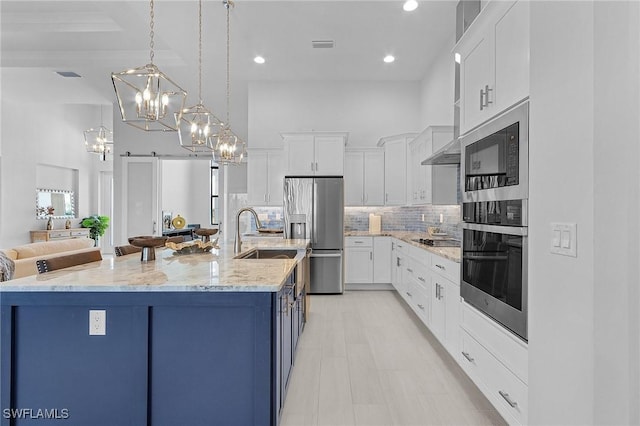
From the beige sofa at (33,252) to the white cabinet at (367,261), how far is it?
359 centimetres

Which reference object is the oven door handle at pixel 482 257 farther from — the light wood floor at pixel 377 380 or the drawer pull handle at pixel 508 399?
the light wood floor at pixel 377 380

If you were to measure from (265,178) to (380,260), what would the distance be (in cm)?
236

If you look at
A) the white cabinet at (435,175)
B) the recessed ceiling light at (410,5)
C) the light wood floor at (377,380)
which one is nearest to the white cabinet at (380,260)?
the white cabinet at (435,175)

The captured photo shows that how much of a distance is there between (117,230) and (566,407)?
859cm

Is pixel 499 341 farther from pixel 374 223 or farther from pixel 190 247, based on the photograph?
pixel 374 223

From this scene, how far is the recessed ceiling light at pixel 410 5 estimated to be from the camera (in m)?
3.81

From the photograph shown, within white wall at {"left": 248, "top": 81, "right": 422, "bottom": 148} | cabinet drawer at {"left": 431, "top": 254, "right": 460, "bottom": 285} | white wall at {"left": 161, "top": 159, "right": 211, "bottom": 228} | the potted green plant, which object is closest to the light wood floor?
cabinet drawer at {"left": 431, "top": 254, "right": 460, "bottom": 285}

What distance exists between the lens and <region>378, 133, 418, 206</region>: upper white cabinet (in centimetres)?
584

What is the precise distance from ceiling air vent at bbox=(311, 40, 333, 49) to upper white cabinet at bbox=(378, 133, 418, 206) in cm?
172

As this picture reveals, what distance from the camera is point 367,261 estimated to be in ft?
19.3

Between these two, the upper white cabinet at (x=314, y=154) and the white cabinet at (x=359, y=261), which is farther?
the white cabinet at (x=359, y=261)

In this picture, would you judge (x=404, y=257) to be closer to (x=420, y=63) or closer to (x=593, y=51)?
(x=420, y=63)

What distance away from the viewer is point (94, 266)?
2275 mm

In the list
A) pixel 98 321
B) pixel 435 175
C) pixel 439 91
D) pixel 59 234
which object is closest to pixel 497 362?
pixel 98 321
